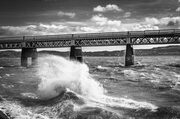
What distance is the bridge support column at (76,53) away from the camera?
58.8m

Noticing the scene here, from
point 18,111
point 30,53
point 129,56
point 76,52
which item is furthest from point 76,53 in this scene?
point 18,111

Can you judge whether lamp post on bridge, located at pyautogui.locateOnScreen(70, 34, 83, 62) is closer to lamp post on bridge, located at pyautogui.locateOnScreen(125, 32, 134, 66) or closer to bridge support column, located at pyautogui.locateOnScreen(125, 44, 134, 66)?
bridge support column, located at pyautogui.locateOnScreen(125, 44, 134, 66)

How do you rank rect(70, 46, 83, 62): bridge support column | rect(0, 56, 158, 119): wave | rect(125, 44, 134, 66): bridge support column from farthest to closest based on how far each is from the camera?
rect(70, 46, 83, 62): bridge support column
rect(125, 44, 134, 66): bridge support column
rect(0, 56, 158, 119): wave

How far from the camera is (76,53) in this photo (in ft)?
201

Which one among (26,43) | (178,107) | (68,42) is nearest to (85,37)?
(68,42)

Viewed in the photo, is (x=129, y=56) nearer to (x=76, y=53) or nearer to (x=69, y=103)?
(x=76, y=53)

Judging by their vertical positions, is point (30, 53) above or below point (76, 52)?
below

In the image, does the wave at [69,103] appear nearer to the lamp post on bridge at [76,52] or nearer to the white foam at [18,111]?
the white foam at [18,111]

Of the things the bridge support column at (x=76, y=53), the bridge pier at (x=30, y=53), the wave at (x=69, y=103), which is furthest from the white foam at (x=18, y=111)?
the bridge pier at (x=30, y=53)

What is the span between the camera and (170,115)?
450 inches

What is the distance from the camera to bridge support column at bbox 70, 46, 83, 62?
58797mm

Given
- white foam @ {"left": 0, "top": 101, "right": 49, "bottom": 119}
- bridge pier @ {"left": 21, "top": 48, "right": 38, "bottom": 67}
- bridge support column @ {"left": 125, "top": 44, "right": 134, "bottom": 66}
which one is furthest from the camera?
bridge pier @ {"left": 21, "top": 48, "right": 38, "bottom": 67}

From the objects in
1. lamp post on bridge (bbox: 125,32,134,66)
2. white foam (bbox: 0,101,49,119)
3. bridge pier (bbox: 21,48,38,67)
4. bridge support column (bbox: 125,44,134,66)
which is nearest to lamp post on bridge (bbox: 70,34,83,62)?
bridge support column (bbox: 125,44,134,66)

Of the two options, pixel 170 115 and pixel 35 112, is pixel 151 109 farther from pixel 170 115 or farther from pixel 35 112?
pixel 35 112
